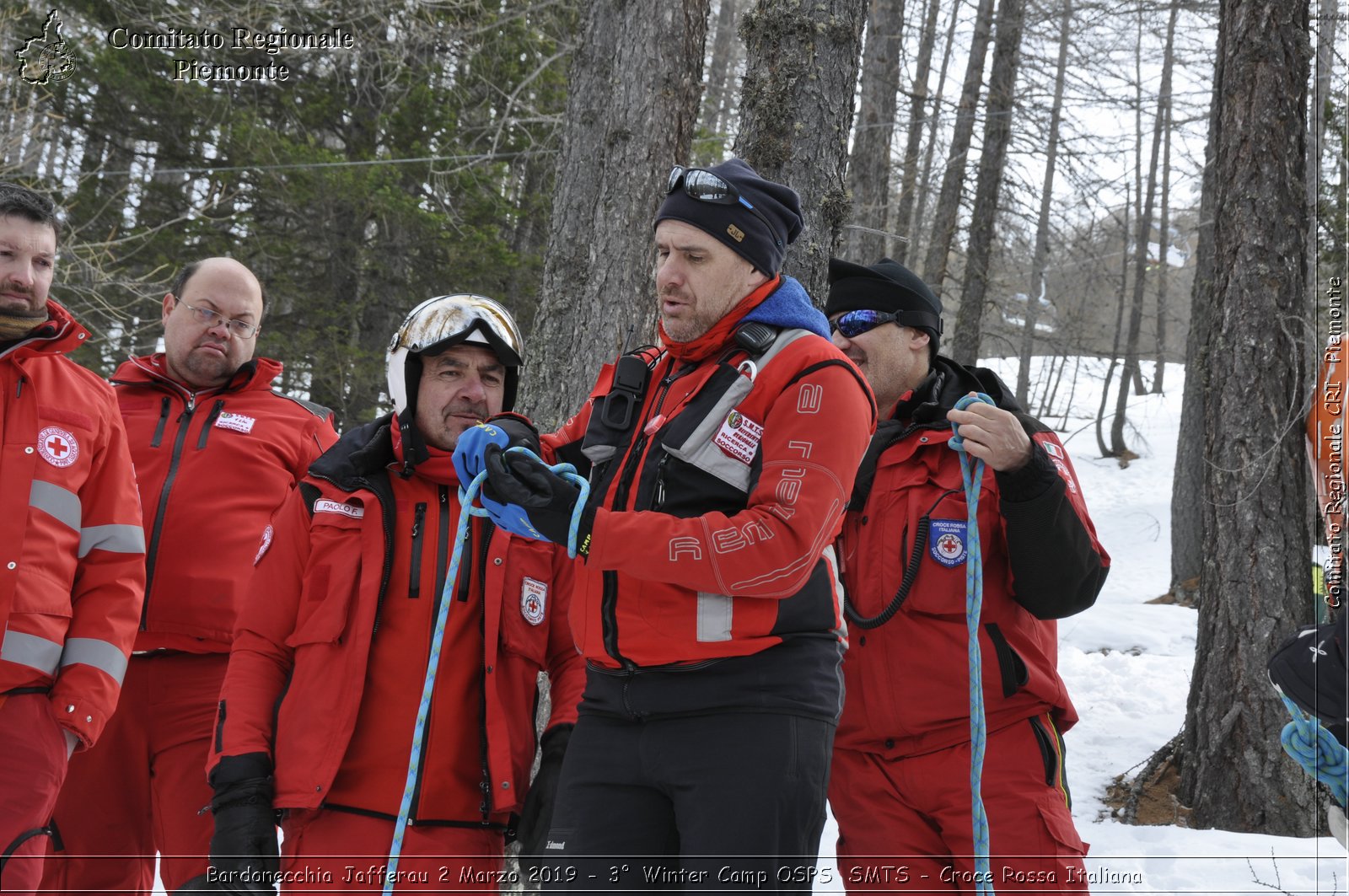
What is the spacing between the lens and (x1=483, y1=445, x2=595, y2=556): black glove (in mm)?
2336

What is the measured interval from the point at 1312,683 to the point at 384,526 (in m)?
2.16

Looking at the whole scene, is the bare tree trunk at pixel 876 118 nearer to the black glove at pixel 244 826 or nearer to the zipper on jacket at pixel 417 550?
the zipper on jacket at pixel 417 550

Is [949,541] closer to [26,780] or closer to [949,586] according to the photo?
[949,586]

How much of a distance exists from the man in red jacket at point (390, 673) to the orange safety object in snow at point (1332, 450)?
6.07 feet

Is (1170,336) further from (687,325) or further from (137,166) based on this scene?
(687,325)

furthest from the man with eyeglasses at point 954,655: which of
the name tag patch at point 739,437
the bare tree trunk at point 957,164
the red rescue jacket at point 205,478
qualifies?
the bare tree trunk at point 957,164

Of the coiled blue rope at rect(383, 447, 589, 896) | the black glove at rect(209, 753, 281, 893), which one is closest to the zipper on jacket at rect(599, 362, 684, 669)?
the coiled blue rope at rect(383, 447, 589, 896)

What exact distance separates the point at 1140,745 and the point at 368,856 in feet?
19.7

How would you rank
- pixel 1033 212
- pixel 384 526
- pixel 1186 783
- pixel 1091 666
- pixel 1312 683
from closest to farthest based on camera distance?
pixel 1312 683 → pixel 384 526 → pixel 1186 783 → pixel 1091 666 → pixel 1033 212

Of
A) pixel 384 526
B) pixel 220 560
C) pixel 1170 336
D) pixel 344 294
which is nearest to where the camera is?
pixel 384 526

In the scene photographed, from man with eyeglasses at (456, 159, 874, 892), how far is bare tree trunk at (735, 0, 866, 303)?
5.01 feet

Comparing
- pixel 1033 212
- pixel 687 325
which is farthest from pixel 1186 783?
pixel 1033 212

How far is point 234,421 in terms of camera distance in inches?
156

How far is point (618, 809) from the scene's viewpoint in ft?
7.61
